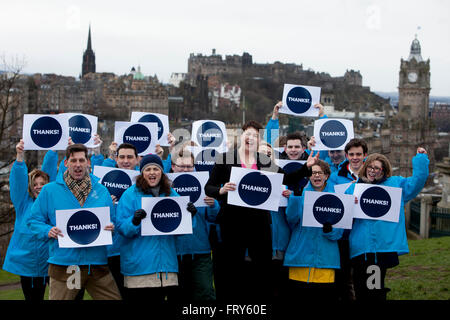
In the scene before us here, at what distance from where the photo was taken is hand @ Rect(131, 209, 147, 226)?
20.1 ft

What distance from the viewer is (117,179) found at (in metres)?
7.41

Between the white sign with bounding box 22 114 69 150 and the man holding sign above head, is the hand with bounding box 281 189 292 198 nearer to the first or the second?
the man holding sign above head

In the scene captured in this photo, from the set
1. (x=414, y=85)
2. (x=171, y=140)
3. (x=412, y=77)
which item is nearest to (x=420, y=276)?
(x=171, y=140)

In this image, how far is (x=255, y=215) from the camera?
6465mm

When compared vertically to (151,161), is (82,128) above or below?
above

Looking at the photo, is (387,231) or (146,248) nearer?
(146,248)

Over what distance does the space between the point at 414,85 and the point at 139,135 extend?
3747 inches

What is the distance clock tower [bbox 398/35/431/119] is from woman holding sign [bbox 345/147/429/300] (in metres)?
92.5

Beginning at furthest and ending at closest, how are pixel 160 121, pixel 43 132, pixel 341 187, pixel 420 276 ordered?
pixel 420 276
pixel 160 121
pixel 43 132
pixel 341 187

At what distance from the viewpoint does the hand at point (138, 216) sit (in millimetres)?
6141

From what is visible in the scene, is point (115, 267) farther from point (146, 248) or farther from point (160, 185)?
point (160, 185)
